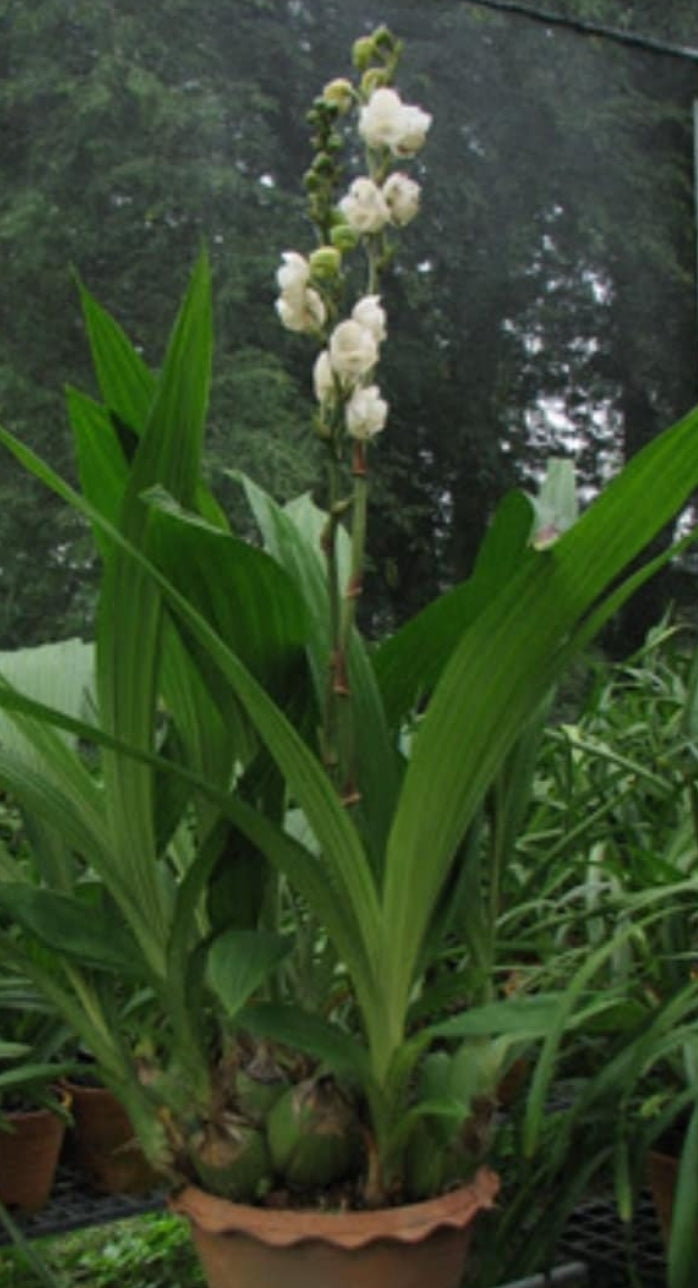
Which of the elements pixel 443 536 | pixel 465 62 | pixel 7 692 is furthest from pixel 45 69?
pixel 7 692

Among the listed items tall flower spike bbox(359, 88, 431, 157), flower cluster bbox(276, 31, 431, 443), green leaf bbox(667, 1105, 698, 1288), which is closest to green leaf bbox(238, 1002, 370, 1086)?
green leaf bbox(667, 1105, 698, 1288)

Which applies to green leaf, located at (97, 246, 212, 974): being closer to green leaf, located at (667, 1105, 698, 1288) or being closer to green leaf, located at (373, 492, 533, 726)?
green leaf, located at (373, 492, 533, 726)

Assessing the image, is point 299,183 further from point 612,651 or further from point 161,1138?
point 161,1138

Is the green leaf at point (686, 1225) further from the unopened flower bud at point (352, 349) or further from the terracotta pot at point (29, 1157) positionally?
the terracotta pot at point (29, 1157)

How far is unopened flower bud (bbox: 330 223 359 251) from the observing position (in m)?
0.61

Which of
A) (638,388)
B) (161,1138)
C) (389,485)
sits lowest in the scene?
(389,485)

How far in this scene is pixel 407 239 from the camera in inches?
110

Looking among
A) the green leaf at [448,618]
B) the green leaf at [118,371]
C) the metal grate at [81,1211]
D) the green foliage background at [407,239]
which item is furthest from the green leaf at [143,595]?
the green foliage background at [407,239]

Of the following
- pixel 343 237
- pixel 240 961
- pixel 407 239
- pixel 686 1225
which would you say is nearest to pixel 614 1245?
pixel 686 1225

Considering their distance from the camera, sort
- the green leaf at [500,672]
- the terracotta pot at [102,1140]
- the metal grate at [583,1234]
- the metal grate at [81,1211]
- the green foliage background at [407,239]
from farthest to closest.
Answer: the green foliage background at [407,239] < the terracotta pot at [102,1140] < the metal grate at [81,1211] < the metal grate at [583,1234] < the green leaf at [500,672]

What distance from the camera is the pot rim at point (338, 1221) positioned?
0.61 meters

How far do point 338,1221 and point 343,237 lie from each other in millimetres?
383

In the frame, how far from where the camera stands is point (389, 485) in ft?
9.20

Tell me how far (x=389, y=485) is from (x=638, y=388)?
0.56m
